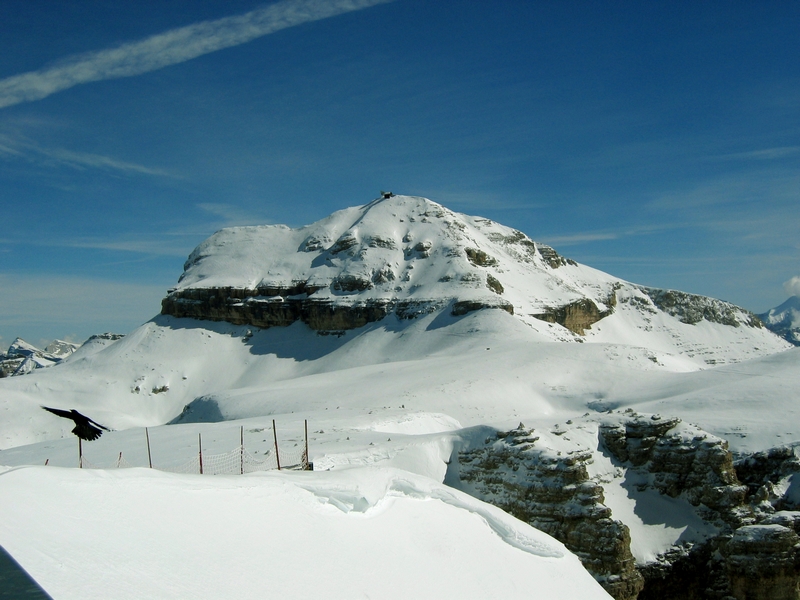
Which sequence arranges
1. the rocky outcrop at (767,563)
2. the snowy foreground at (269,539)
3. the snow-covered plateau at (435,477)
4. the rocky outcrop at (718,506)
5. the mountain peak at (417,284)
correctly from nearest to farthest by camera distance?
the snowy foreground at (269,539) → the snow-covered plateau at (435,477) → the rocky outcrop at (767,563) → the rocky outcrop at (718,506) → the mountain peak at (417,284)

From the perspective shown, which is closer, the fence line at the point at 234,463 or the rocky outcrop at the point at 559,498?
the rocky outcrop at the point at 559,498

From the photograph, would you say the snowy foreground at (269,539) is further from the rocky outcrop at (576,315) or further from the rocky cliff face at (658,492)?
the rocky outcrop at (576,315)

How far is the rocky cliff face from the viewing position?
18.0 metres

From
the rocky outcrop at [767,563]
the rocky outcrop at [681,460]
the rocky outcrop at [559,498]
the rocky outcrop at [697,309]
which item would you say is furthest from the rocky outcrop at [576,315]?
the rocky outcrop at [767,563]

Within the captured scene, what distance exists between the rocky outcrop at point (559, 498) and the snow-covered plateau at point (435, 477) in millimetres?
62

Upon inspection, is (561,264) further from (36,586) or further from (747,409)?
(36,586)

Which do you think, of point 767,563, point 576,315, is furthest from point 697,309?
point 767,563

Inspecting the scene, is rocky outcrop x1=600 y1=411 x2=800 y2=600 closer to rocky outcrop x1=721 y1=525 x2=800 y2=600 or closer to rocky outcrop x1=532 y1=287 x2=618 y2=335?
rocky outcrop x1=721 y1=525 x2=800 y2=600

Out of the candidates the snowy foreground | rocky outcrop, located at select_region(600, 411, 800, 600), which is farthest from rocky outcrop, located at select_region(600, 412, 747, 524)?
the snowy foreground

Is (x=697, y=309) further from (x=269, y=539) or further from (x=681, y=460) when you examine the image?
(x=269, y=539)

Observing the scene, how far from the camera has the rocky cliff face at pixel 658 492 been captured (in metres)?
18.0

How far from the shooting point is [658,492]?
21.6 metres

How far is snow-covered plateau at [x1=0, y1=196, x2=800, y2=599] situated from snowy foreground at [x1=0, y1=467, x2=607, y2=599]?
1.4 inches

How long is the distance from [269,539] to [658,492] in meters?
16.6
